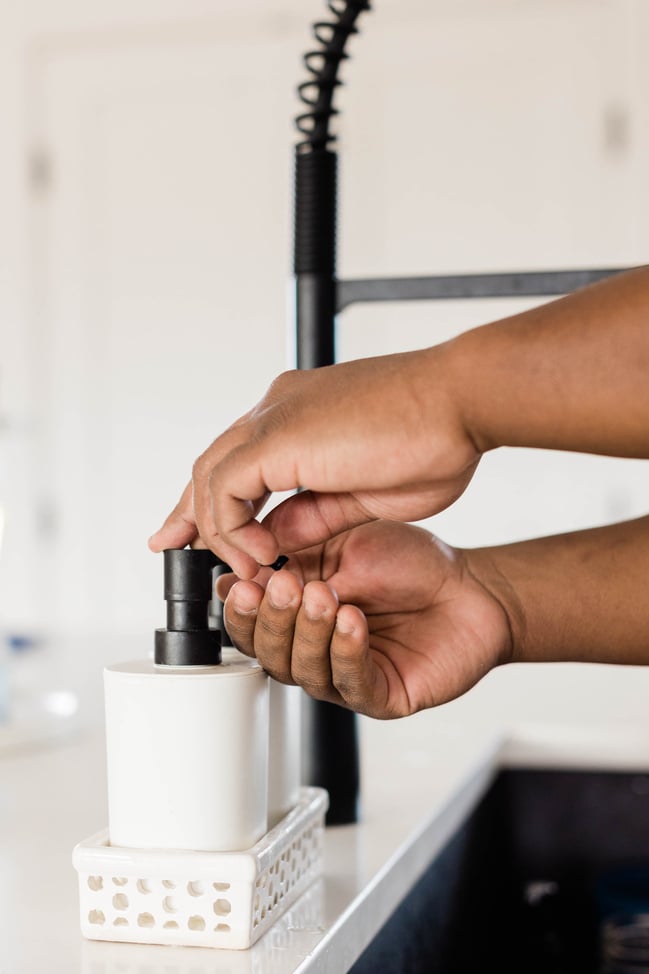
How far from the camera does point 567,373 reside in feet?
1.54

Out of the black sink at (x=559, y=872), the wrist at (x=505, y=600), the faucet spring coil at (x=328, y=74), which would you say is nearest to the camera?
the wrist at (x=505, y=600)

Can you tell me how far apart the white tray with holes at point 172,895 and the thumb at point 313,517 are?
0.54 feet

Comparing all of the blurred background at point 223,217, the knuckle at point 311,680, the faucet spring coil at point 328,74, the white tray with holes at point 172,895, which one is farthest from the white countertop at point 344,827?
the blurred background at point 223,217

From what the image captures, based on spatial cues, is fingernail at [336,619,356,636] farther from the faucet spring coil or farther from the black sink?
the black sink

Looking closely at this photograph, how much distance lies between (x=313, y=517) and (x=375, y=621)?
0.09m

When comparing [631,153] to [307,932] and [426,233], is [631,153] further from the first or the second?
[307,932]

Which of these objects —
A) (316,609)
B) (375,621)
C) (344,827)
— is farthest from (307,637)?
(344,827)

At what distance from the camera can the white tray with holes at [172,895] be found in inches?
20.1

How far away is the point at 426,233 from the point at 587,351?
7.73 ft

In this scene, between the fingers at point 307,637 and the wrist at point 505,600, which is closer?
the fingers at point 307,637

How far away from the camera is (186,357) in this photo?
9.64 ft

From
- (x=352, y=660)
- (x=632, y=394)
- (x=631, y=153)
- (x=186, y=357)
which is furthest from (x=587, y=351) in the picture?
(x=186, y=357)

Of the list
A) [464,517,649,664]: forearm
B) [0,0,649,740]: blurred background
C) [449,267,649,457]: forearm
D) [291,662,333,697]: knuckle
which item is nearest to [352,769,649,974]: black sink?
[464,517,649,664]: forearm

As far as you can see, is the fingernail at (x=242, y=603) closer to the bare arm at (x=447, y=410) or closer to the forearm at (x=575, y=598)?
the bare arm at (x=447, y=410)
